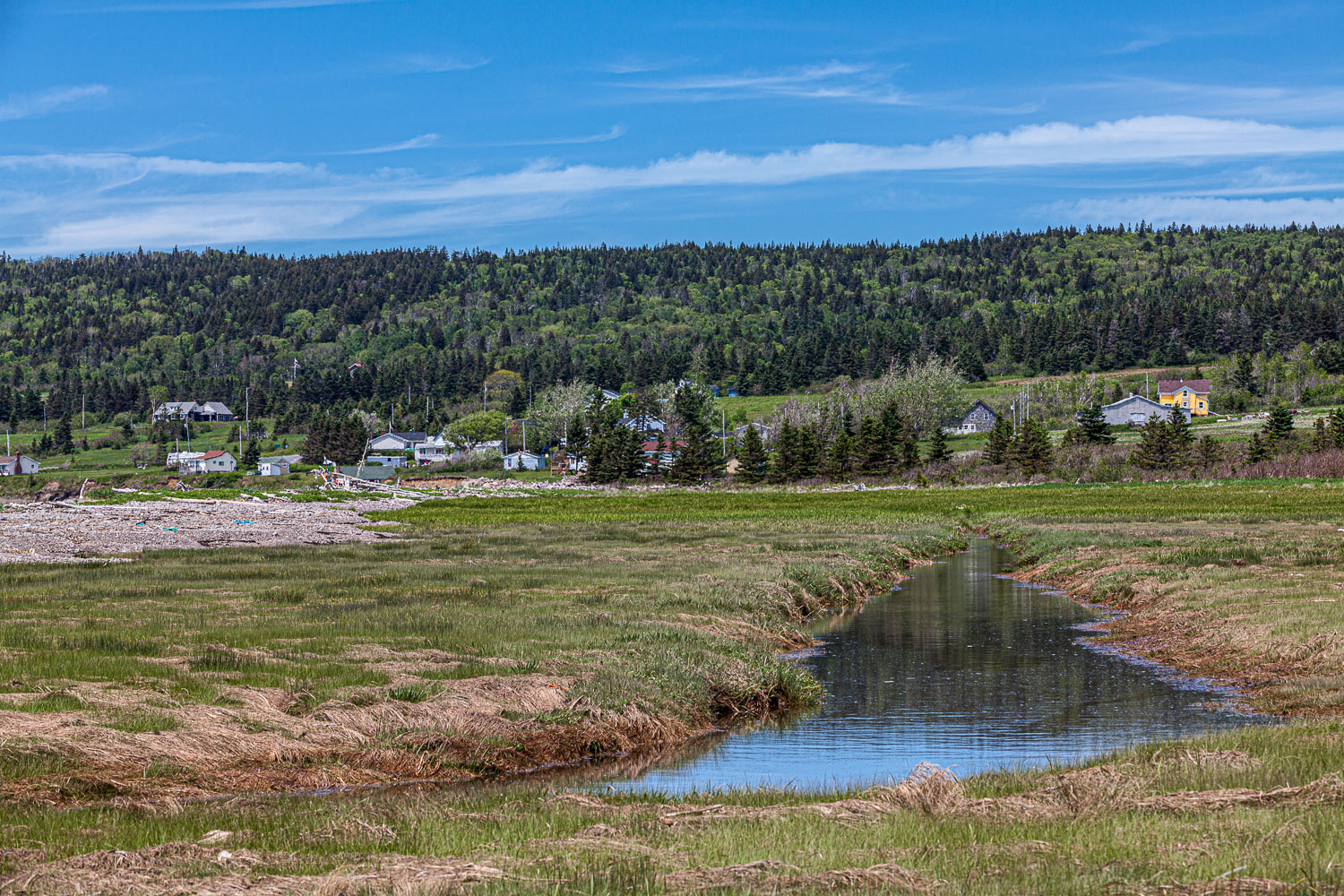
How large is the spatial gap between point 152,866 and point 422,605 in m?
20.2

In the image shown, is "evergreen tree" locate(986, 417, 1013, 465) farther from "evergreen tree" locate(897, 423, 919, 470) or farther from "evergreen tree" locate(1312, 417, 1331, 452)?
"evergreen tree" locate(1312, 417, 1331, 452)

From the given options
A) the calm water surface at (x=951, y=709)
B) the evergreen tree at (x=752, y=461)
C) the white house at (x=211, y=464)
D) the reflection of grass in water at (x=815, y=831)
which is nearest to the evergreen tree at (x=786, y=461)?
the evergreen tree at (x=752, y=461)

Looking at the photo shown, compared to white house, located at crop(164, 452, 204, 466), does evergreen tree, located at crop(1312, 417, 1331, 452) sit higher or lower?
higher

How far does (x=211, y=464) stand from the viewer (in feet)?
644

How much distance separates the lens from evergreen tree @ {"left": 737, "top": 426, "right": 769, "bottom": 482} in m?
143

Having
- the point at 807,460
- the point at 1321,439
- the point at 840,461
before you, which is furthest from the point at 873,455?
the point at 1321,439

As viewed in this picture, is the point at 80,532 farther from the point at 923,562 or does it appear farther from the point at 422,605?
the point at 923,562

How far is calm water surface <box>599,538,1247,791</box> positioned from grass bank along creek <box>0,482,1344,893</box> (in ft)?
5.17

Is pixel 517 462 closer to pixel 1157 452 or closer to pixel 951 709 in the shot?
pixel 1157 452

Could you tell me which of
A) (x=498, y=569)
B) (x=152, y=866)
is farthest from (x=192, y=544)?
(x=152, y=866)

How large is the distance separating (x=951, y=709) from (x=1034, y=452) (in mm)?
116908

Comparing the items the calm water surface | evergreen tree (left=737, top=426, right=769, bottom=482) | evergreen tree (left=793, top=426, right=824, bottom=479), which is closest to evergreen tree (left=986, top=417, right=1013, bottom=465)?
evergreen tree (left=793, top=426, right=824, bottom=479)


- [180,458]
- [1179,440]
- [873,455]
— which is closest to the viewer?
[1179,440]

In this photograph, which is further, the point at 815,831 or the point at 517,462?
the point at 517,462
